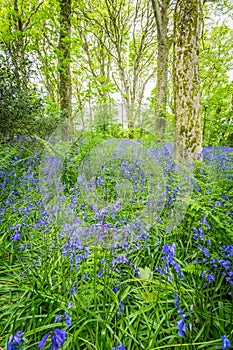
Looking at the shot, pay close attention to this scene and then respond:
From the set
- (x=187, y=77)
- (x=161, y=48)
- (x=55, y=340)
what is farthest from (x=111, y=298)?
(x=161, y=48)

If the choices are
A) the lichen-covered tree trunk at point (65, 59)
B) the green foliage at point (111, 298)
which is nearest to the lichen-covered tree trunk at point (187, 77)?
the green foliage at point (111, 298)

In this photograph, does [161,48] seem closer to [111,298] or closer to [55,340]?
[111,298]

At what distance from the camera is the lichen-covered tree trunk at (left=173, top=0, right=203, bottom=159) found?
109 inches

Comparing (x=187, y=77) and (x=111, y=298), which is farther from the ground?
(x=187, y=77)

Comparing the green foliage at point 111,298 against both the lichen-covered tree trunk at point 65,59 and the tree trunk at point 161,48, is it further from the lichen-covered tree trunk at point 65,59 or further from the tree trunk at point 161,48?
the tree trunk at point 161,48

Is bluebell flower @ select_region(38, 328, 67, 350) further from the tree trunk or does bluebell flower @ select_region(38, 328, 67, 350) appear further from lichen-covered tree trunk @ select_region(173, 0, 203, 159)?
the tree trunk

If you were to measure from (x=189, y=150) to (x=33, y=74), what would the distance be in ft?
13.6

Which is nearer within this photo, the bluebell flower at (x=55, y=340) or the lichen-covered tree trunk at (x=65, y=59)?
the bluebell flower at (x=55, y=340)

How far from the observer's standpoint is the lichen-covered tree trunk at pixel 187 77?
2.76 meters

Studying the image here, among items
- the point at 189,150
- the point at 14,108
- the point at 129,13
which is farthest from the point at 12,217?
the point at 129,13

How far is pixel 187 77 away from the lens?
2869mm

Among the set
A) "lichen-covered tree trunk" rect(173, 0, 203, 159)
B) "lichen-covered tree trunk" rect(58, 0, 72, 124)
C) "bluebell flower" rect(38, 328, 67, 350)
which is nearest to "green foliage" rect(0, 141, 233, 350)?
"bluebell flower" rect(38, 328, 67, 350)

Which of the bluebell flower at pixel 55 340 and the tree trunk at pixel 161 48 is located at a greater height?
the tree trunk at pixel 161 48

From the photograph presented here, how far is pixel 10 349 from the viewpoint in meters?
0.70
